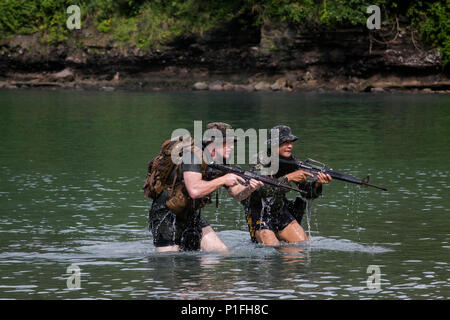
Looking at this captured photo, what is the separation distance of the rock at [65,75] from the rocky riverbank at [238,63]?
6 centimetres

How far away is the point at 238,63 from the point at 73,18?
12.7 meters

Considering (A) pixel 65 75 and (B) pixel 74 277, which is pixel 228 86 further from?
(B) pixel 74 277

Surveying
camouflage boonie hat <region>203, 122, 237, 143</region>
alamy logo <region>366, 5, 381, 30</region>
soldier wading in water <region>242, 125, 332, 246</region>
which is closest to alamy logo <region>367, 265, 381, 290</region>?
soldier wading in water <region>242, 125, 332, 246</region>

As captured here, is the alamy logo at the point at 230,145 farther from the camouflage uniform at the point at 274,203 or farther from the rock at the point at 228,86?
the rock at the point at 228,86

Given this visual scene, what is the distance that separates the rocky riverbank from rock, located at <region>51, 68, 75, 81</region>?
0.06 meters

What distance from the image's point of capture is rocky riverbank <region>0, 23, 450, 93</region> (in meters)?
50.4

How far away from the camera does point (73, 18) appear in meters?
61.3

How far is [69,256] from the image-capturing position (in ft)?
39.5

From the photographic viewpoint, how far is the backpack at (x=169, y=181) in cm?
1091

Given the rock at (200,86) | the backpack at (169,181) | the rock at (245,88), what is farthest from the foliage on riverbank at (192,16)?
the backpack at (169,181)

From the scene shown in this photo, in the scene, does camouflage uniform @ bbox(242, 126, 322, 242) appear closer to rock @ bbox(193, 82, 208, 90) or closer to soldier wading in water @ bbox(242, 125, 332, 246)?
soldier wading in water @ bbox(242, 125, 332, 246)

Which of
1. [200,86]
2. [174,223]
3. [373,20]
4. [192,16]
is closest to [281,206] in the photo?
[174,223]
